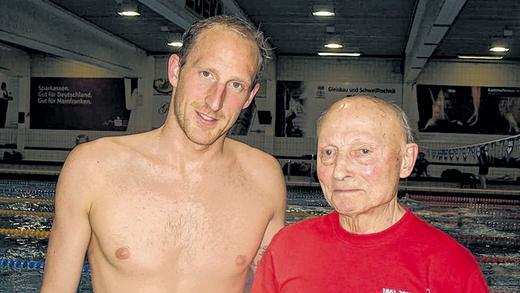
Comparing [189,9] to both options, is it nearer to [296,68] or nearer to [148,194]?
[148,194]

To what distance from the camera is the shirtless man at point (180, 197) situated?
83.8 inches

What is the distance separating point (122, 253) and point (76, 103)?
57.6 ft

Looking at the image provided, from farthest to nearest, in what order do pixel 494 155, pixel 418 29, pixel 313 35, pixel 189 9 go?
pixel 494 155 → pixel 313 35 → pixel 418 29 → pixel 189 9

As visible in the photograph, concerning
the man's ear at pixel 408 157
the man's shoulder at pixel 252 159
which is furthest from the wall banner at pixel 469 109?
the man's ear at pixel 408 157

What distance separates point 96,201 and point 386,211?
3.38ft

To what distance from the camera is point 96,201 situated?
86.4 inches

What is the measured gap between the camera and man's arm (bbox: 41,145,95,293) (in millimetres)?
2125

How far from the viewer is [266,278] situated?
1.69m

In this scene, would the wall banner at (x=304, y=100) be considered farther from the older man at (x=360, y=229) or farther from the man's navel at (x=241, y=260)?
the older man at (x=360, y=229)

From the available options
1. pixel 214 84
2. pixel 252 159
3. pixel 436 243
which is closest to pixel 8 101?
pixel 252 159

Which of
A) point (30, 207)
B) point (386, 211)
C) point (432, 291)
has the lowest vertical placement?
point (30, 207)

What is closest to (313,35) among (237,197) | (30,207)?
(30,207)

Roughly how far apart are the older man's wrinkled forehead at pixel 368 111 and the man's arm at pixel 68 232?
0.91 m

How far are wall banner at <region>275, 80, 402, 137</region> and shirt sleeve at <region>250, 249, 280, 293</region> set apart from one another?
653 inches
